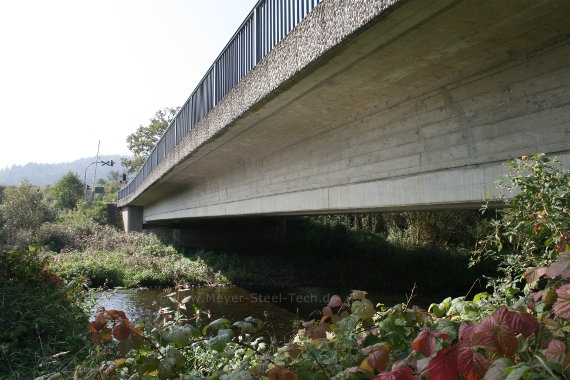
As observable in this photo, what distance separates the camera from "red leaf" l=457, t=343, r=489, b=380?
55.7 inches

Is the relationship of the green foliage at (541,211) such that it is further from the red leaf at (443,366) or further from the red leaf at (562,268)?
the red leaf at (443,366)

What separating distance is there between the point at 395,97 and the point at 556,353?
3955 millimetres

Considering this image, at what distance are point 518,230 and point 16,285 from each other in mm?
6862

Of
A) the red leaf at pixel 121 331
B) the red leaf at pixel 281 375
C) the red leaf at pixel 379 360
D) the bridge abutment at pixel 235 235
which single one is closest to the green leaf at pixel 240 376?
the red leaf at pixel 281 375

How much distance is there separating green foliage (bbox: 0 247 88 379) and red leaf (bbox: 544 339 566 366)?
3647 mm

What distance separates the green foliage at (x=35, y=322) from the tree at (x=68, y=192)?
38.1 m

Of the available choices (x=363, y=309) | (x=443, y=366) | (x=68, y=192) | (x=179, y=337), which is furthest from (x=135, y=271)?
(x=68, y=192)

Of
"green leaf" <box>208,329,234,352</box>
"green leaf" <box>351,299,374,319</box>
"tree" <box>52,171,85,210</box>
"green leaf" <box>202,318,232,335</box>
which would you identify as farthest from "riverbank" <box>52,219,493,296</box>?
"tree" <box>52,171,85,210</box>

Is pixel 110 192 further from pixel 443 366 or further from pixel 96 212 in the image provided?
pixel 443 366

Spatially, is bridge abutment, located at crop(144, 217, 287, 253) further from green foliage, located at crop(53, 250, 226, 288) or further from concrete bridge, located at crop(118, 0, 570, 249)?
concrete bridge, located at crop(118, 0, 570, 249)

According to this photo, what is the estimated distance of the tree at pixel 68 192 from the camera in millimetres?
43109

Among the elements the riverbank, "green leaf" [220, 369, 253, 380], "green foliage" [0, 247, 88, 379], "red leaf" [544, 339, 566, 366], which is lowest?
the riverbank

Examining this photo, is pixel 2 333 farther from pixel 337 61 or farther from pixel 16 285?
pixel 337 61

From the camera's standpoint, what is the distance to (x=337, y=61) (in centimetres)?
409
